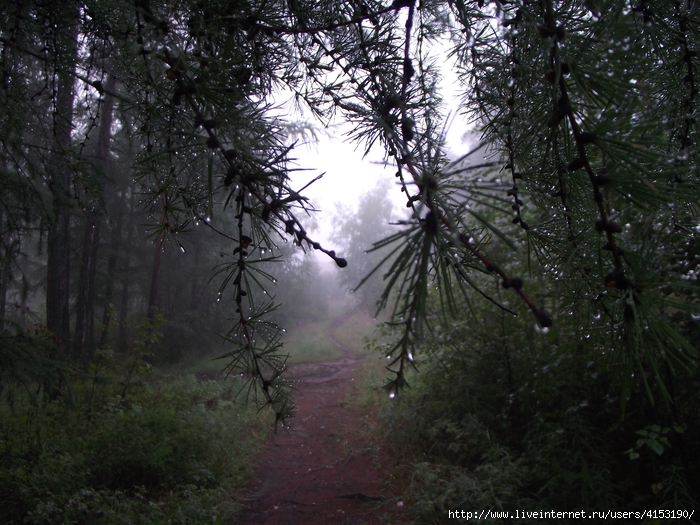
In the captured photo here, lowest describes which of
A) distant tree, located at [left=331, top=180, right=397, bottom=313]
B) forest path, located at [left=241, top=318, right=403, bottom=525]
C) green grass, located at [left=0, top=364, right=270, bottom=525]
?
forest path, located at [left=241, top=318, right=403, bottom=525]

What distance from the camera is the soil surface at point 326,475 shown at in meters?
3.90

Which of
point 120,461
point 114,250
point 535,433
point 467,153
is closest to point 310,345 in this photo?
point 114,250

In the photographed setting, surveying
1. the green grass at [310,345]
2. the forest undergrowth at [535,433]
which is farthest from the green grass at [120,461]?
the green grass at [310,345]

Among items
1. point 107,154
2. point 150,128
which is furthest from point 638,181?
point 107,154

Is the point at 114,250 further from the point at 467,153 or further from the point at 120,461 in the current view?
the point at 467,153

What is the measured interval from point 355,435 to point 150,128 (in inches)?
225

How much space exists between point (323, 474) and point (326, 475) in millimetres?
57

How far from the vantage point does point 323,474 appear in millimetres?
4898

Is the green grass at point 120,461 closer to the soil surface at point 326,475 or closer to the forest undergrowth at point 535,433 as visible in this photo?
the soil surface at point 326,475

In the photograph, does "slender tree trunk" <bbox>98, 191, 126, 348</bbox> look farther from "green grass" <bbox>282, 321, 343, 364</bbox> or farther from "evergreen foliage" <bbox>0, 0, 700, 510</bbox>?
"evergreen foliage" <bbox>0, 0, 700, 510</bbox>

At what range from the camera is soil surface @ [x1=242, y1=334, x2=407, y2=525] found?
3900 millimetres

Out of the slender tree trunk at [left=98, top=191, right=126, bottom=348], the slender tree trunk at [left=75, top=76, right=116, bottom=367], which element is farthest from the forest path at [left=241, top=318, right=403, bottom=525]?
the slender tree trunk at [left=98, top=191, right=126, bottom=348]

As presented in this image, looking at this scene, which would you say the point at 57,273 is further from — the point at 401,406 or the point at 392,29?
the point at 392,29

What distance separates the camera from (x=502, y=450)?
3773 mm
